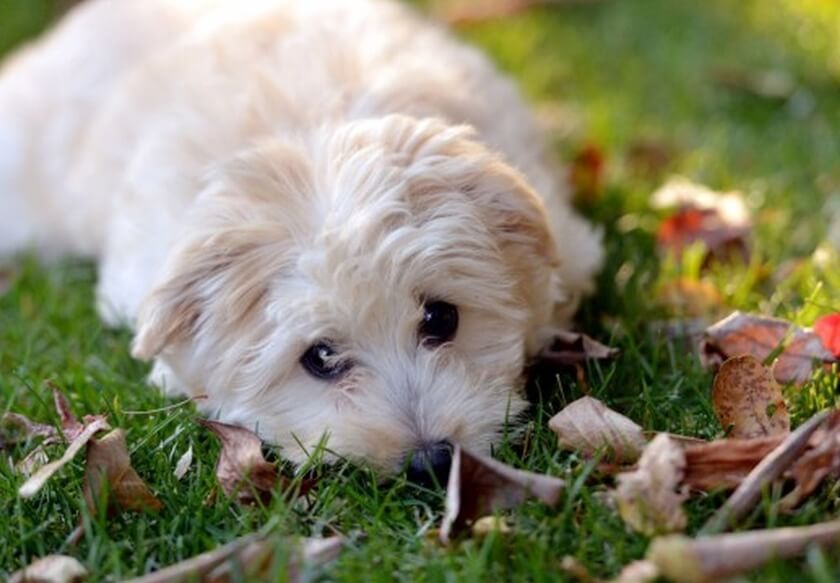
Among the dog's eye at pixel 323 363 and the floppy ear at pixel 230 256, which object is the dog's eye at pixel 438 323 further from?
the floppy ear at pixel 230 256

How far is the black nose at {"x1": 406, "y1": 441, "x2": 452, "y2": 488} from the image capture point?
3.11 metres

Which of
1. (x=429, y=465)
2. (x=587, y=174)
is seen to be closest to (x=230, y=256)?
(x=429, y=465)

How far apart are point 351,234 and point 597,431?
77cm

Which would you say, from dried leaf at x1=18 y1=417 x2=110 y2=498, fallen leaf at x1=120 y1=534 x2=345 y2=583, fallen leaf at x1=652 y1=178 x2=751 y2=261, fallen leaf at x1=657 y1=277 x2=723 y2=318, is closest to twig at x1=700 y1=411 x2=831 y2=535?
fallen leaf at x1=120 y1=534 x2=345 y2=583

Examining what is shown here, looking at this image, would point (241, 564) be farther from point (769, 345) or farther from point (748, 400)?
point (769, 345)

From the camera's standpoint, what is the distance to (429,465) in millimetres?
3107

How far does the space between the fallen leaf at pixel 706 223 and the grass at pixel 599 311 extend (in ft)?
0.26

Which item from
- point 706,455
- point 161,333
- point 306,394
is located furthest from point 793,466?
point 161,333

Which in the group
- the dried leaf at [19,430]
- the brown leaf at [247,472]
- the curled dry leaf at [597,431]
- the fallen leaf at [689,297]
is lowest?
the dried leaf at [19,430]

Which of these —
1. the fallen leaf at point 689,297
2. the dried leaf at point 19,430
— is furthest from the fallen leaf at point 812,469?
the dried leaf at point 19,430

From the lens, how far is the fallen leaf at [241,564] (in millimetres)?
2693

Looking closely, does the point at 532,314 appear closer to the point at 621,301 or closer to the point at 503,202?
the point at 503,202

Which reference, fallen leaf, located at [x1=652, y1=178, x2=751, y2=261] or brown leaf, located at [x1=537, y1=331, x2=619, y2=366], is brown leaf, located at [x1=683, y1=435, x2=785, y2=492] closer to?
brown leaf, located at [x1=537, y1=331, x2=619, y2=366]

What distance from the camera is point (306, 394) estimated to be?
3430 millimetres
